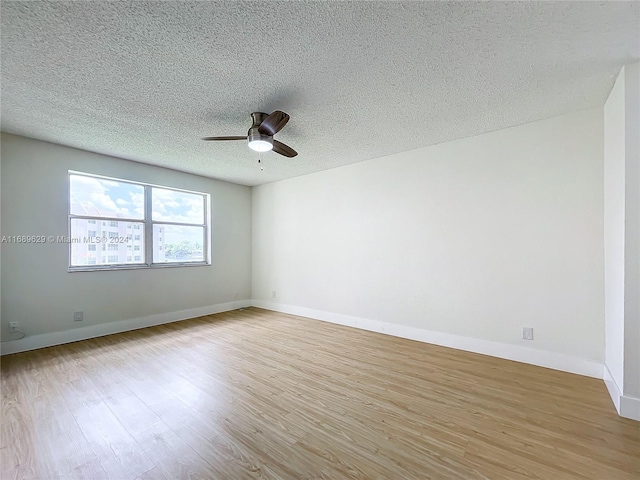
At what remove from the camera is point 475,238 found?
10.5ft

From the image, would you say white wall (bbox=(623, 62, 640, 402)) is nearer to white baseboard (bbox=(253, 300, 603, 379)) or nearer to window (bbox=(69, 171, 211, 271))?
white baseboard (bbox=(253, 300, 603, 379))

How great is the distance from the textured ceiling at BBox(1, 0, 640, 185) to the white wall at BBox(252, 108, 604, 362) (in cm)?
42

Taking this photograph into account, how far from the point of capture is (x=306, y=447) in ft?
5.39

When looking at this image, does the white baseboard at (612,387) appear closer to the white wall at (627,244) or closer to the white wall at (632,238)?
the white wall at (627,244)

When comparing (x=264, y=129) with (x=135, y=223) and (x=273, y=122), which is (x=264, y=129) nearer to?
(x=273, y=122)

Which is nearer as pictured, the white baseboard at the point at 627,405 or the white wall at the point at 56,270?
the white baseboard at the point at 627,405

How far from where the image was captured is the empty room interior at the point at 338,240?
1593 mm

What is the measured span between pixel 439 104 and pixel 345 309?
3.08m

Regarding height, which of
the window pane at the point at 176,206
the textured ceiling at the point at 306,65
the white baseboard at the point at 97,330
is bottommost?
the white baseboard at the point at 97,330

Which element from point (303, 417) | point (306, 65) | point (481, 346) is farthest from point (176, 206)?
point (481, 346)

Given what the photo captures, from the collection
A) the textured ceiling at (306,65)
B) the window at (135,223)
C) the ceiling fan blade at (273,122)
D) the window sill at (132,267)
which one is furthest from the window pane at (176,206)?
the ceiling fan blade at (273,122)

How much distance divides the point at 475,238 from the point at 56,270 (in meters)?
5.20

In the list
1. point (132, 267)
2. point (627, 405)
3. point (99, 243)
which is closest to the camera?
point (627, 405)

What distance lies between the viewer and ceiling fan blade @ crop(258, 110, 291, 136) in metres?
2.33
